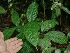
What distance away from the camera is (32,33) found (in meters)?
1.91

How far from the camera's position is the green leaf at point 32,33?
1865 mm

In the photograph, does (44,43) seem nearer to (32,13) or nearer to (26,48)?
(26,48)

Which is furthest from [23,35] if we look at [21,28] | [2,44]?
[2,44]

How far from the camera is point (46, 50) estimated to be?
1945mm

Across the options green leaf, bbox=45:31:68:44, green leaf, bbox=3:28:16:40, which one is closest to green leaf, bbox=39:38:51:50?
green leaf, bbox=45:31:68:44

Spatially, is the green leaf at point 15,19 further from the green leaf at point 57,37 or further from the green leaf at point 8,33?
the green leaf at point 57,37

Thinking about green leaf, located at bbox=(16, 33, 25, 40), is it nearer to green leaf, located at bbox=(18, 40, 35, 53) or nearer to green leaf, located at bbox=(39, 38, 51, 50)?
green leaf, located at bbox=(18, 40, 35, 53)

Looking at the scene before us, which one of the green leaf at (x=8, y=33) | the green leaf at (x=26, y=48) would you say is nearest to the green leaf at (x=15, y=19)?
the green leaf at (x=8, y=33)

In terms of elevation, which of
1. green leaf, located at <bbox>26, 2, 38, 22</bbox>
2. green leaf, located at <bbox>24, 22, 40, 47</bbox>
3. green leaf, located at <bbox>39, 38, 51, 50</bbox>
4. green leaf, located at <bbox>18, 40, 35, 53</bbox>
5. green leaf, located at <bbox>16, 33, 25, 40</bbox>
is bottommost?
green leaf, located at <bbox>18, 40, 35, 53</bbox>

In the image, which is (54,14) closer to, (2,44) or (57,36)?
(57,36)

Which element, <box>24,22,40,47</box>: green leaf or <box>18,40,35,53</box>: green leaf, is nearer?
<box>24,22,40,47</box>: green leaf

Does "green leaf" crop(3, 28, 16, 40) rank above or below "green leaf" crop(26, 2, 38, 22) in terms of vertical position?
below

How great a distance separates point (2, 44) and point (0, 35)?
0.27 feet

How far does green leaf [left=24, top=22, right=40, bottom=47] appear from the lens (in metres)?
1.86
